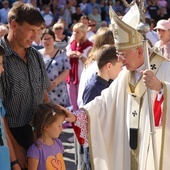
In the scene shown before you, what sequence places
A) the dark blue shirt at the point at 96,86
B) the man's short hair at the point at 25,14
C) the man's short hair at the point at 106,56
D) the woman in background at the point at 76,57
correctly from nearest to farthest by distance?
the man's short hair at the point at 25,14 < the man's short hair at the point at 106,56 < the dark blue shirt at the point at 96,86 < the woman in background at the point at 76,57

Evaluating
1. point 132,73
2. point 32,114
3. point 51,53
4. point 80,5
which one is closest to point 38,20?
point 32,114

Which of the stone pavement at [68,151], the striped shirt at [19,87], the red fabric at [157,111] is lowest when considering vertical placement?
the stone pavement at [68,151]

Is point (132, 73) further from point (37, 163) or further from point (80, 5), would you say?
point (80, 5)

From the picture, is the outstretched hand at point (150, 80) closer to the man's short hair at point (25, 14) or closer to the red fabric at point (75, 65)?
the man's short hair at point (25, 14)

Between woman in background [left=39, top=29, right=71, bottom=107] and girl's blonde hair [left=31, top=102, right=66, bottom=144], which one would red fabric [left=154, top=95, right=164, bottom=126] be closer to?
girl's blonde hair [left=31, top=102, right=66, bottom=144]

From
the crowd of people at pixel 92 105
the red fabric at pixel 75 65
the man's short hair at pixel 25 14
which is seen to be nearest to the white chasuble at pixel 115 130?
the crowd of people at pixel 92 105

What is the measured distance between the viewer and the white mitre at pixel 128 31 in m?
3.78

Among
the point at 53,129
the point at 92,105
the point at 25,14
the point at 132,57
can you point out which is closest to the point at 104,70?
the point at 92,105

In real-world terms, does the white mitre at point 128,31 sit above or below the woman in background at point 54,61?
above

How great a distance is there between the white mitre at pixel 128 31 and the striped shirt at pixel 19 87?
28.0 inches

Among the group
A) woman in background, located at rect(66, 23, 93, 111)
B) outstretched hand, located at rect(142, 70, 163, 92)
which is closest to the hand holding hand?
outstretched hand, located at rect(142, 70, 163, 92)

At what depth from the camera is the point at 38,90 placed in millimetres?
3555

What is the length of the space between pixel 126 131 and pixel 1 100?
1195 mm

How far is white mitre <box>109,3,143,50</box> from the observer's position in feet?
12.4
